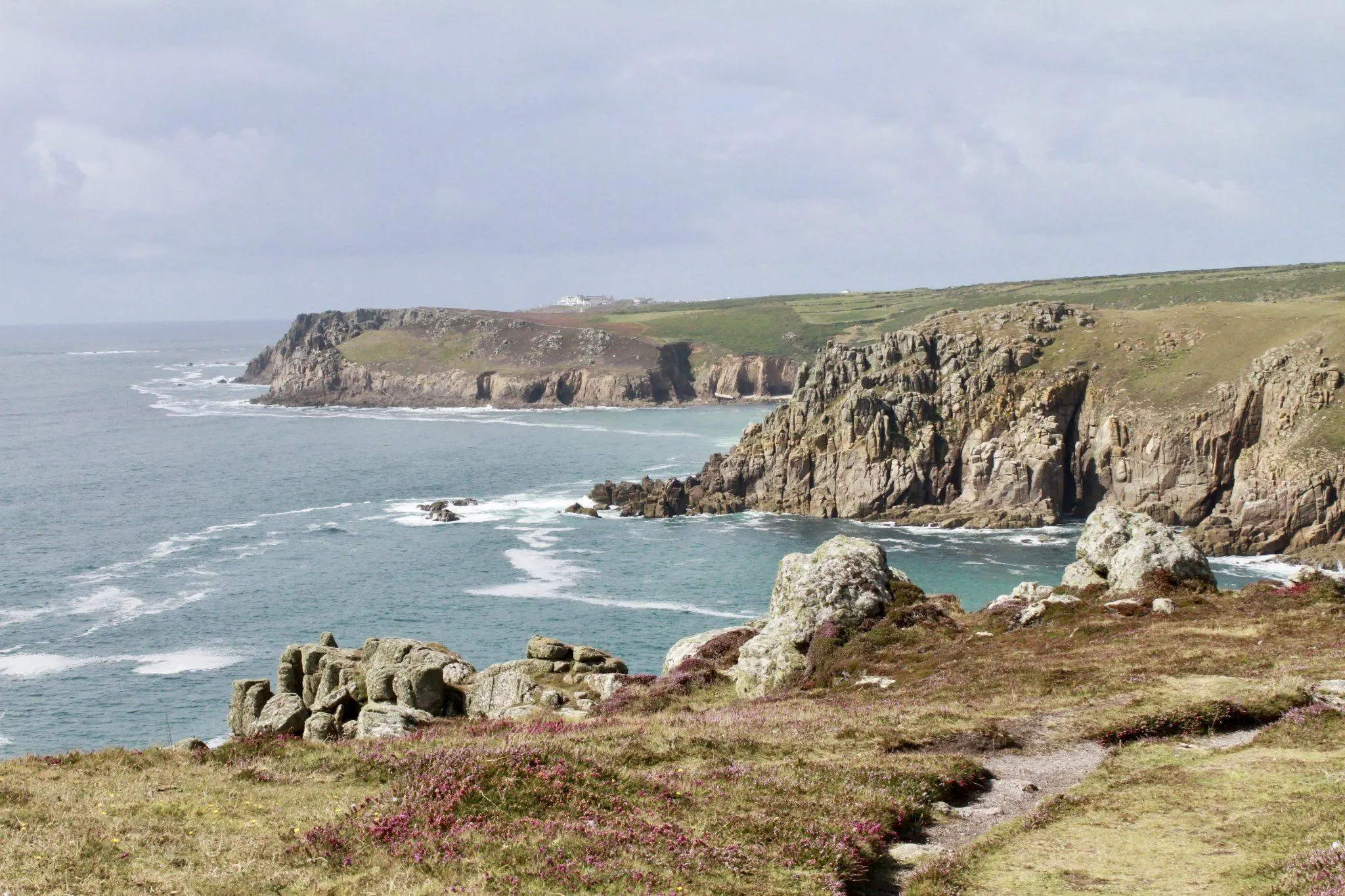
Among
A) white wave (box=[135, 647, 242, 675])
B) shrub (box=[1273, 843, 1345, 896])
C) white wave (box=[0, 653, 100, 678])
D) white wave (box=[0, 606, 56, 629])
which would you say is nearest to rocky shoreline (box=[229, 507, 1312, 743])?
shrub (box=[1273, 843, 1345, 896])

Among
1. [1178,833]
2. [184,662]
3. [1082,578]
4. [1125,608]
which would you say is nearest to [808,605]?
[1125,608]

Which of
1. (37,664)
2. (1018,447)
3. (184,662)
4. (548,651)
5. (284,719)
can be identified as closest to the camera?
(284,719)

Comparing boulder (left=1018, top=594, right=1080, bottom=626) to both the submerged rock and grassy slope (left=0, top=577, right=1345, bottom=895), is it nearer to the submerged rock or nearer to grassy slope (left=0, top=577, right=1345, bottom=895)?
grassy slope (left=0, top=577, right=1345, bottom=895)

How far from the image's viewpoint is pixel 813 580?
127 feet

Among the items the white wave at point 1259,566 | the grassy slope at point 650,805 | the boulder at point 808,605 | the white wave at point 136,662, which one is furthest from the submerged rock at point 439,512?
the grassy slope at point 650,805

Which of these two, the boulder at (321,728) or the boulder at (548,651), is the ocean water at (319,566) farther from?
the boulder at (321,728)

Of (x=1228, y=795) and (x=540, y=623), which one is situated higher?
(x=1228, y=795)

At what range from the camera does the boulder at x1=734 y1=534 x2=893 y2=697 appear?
117 ft

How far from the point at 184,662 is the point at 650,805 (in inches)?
2125

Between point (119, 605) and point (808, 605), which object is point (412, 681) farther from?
point (119, 605)

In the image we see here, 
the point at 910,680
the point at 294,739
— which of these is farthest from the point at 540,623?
the point at 294,739

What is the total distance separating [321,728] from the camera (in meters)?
28.9

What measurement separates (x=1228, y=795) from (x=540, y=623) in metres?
57.1

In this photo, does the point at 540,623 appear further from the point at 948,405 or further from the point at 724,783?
the point at 948,405
